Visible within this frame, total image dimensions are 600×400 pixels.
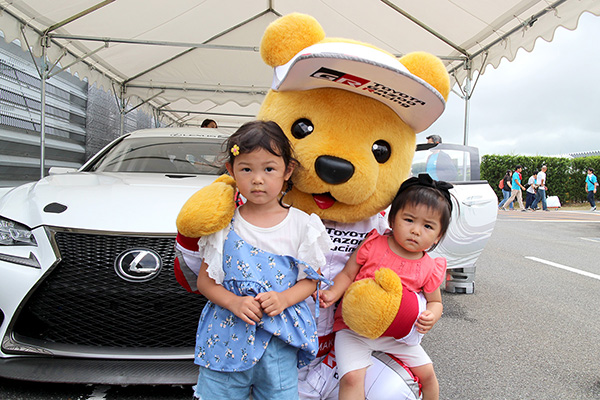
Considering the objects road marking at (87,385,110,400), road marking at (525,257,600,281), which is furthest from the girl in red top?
road marking at (525,257,600,281)

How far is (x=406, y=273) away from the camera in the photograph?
1.43 meters

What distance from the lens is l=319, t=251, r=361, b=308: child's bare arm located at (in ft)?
4.69

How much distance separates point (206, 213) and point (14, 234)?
143 centimetres

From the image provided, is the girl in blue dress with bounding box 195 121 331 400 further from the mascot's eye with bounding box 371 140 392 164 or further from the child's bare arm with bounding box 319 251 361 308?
the mascot's eye with bounding box 371 140 392 164

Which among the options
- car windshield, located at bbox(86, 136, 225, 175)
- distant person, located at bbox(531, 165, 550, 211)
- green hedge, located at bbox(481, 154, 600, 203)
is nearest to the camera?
car windshield, located at bbox(86, 136, 225, 175)

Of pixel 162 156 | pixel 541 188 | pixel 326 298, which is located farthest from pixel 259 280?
pixel 541 188

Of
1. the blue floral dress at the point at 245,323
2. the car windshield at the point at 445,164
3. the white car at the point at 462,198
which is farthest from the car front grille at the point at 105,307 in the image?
the car windshield at the point at 445,164

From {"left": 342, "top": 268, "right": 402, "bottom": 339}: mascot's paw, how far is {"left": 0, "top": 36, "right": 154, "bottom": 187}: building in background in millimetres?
7083

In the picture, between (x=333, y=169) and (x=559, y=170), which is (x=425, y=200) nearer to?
(x=333, y=169)

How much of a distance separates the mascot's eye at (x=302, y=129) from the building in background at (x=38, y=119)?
6826 mm

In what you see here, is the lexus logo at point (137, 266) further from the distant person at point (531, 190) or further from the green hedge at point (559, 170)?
the green hedge at point (559, 170)

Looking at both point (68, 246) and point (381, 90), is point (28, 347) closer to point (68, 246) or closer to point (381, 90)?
point (68, 246)

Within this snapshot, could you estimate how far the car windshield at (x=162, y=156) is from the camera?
352 centimetres

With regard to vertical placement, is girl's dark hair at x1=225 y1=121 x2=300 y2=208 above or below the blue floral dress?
above
